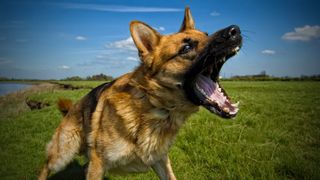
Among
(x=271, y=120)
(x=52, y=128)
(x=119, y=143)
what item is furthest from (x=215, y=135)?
(x=52, y=128)

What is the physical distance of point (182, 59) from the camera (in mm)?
4918

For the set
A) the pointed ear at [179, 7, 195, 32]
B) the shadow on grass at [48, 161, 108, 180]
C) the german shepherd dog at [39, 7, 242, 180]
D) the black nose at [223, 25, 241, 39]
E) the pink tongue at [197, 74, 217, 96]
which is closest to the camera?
the black nose at [223, 25, 241, 39]

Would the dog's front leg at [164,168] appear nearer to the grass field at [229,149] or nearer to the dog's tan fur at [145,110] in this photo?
the dog's tan fur at [145,110]

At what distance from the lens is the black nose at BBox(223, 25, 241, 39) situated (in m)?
4.52

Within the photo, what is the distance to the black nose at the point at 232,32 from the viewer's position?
4.52m

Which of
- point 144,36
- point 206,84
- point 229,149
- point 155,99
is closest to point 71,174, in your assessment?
point 155,99

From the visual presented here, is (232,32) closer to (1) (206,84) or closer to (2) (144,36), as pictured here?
(1) (206,84)

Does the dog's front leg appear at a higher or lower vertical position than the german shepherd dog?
lower

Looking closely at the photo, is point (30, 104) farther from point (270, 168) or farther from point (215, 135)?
point (270, 168)

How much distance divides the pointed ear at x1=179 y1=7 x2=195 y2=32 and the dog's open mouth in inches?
39.8

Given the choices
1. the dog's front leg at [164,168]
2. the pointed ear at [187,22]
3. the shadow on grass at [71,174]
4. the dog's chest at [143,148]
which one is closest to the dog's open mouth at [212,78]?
the dog's chest at [143,148]

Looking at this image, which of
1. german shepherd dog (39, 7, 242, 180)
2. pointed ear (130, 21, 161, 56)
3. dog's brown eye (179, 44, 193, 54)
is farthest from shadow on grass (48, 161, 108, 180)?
dog's brown eye (179, 44, 193, 54)

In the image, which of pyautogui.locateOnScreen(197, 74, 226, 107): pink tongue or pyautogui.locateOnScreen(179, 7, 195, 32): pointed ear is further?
pyautogui.locateOnScreen(179, 7, 195, 32): pointed ear

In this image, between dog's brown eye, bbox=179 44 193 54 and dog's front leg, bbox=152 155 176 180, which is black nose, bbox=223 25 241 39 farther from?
dog's front leg, bbox=152 155 176 180
